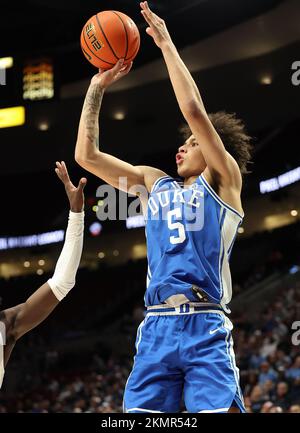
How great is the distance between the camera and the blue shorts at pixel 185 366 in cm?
317

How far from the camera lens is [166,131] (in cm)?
1744

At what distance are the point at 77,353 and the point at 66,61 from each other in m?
7.03

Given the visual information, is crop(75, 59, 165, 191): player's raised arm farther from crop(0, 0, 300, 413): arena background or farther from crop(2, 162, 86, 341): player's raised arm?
crop(0, 0, 300, 413): arena background

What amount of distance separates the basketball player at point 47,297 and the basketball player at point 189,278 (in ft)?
1.17

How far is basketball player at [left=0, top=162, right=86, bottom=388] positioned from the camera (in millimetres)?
3193

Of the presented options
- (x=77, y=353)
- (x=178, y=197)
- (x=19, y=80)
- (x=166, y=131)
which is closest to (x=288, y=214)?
(x=166, y=131)

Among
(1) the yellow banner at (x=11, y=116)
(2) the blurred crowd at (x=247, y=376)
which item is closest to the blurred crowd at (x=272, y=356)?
(2) the blurred crowd at (x=247, y=376)

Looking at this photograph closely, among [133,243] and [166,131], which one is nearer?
[166,131]

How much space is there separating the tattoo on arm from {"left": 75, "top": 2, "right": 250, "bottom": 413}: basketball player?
14.4 inches

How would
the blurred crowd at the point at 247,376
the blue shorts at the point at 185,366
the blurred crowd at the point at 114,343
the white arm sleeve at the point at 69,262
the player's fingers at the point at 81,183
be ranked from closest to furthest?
1. the blue shorts at the point at 185,366
2. the white arm sleeve at the point at 69,262
3. the player's fingers at the point at 81,183
4. the blurred crowd at the point at 247,376
5. the blurred crowd at the point at 114,343

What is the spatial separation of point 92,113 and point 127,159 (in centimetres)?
1439

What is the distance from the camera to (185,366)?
10.6 feet

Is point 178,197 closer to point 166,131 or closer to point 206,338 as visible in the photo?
point 206,338

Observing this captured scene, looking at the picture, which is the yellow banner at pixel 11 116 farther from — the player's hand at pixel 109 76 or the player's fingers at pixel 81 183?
the player's fingers at pixel 81 183
